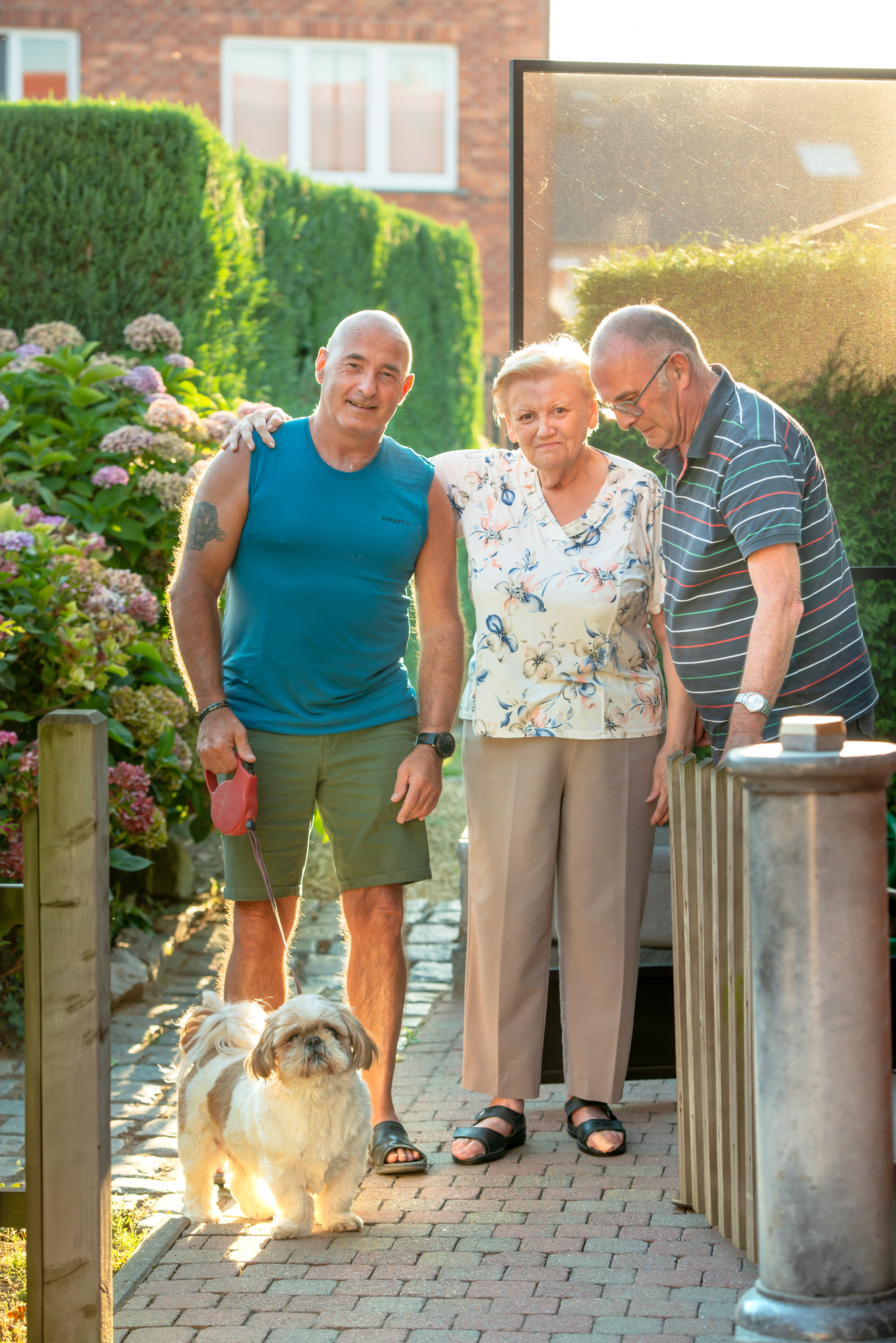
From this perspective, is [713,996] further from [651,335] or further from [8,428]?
[8,428]

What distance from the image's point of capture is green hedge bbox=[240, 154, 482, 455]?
9.60 metres

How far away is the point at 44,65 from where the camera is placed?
14.4 metres

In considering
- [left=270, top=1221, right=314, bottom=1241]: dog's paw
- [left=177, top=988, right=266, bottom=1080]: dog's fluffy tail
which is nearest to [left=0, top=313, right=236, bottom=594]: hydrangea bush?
[left=177, top=988, right=266, bottom=1080]: dog's fluffy tail

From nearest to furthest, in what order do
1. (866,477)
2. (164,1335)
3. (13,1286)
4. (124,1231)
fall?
(164,1335) → (13,1286) → (124,1231) → (866,477)

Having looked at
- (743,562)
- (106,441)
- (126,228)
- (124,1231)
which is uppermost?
(126,228)

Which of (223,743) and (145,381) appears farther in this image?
(145,381)

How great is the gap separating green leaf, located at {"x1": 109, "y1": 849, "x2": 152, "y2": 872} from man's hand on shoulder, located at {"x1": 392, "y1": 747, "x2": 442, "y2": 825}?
1.69 meters

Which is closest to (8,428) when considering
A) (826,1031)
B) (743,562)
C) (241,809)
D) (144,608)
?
(144,608)

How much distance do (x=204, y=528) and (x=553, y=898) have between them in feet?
4.23

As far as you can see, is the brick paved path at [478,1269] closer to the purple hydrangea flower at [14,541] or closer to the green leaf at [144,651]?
the green leaf at [144,651]

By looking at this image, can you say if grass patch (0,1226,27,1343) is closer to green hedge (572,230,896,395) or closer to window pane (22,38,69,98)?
green hedge (572,230,896,395)

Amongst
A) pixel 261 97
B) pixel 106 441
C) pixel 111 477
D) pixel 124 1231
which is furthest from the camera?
pixel 261 97

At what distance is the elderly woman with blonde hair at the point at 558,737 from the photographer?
3514 mm

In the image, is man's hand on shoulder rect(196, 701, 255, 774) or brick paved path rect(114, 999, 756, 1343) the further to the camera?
man's hand on shoulder rect(196, 701, 255, 774)
